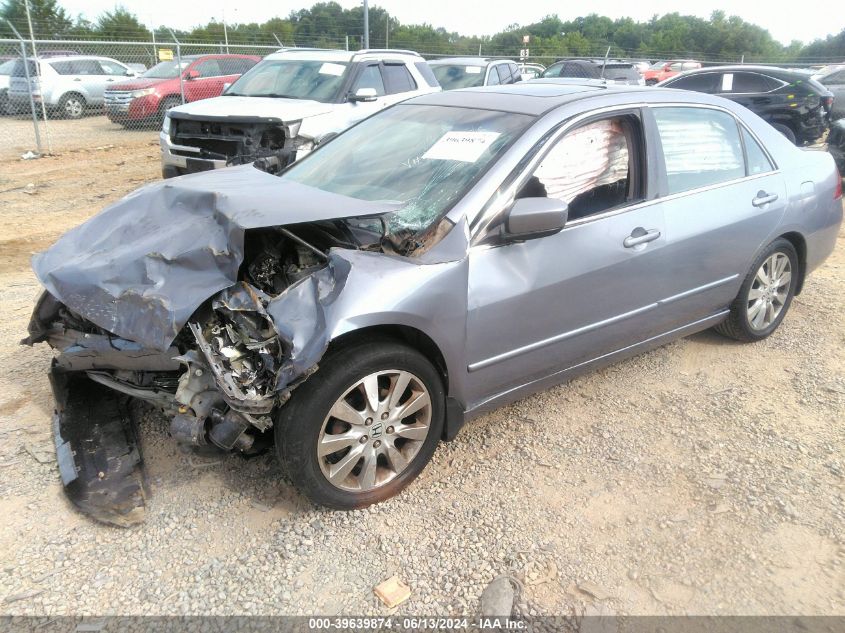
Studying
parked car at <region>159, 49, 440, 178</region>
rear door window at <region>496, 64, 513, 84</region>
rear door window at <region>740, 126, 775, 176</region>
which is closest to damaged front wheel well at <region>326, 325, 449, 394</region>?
rear door window at <region>740, 126, 775, 176</region>

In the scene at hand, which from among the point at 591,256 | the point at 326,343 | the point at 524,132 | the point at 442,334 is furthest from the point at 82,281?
the point at 591,256

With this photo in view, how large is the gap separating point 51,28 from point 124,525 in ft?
106

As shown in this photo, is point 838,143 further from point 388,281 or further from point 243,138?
point 388,281

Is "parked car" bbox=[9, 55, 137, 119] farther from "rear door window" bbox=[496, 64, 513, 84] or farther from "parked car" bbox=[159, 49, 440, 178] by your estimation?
"rear door window" bbox=[496, 64, 513, 84]

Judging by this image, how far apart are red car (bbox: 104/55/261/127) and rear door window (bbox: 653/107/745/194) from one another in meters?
13.2

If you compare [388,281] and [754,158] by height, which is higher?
[754,158]

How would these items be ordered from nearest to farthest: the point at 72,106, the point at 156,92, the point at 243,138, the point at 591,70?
the point at 243,138, the point at 156,92, the point at 591,70, the point at 72,106

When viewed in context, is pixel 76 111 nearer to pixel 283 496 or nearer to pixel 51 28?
pixel 51 28

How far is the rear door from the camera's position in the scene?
3693mm

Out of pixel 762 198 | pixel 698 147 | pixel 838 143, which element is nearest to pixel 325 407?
pixel 698 147

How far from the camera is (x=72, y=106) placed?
16656 mm

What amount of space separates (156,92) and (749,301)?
13.8 metres

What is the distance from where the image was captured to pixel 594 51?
131 ft

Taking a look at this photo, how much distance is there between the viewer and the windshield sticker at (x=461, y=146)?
3236mm
